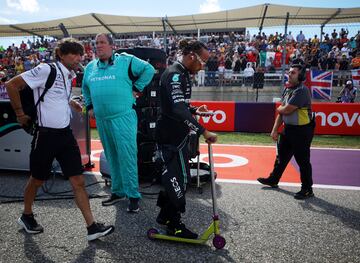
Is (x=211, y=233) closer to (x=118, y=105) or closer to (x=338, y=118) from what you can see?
(x=118, y=105)

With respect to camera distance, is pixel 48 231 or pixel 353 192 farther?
pixel 353 192

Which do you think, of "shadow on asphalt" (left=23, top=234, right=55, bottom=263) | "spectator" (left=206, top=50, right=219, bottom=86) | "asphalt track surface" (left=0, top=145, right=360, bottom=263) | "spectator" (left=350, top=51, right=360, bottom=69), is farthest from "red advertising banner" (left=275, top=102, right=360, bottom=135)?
"shadow on asphalt" (left=23, top=234, right=55, bottom=263)

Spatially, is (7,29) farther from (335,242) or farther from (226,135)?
(335,242)

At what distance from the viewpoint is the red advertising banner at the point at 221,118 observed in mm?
9977

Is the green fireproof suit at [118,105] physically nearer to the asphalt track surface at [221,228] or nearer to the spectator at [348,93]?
the asphalt track surface at [221,228]

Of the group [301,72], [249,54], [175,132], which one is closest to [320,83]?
[249,54]

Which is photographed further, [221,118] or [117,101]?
[221,118]

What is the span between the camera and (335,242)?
3.29 meters

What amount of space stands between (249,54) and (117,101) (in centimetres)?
1349

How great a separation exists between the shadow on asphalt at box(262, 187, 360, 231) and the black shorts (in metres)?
2.98

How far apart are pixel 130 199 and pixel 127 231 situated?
1.94 feet

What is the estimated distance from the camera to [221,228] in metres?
3.59

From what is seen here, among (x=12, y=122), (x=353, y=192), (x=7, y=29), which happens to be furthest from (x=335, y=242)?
(x=7, y=29)

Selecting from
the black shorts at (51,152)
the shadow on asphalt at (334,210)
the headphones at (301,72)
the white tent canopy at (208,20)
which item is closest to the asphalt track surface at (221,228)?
the shadow on asphalt at (334,210)
